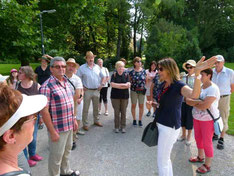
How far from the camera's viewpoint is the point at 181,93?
2.35 m

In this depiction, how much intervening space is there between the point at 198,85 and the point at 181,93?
23cm

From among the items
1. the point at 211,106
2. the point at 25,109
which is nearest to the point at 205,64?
the point at 211,106

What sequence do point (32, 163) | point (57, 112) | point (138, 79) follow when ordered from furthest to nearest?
point (138, 79), point (32, 163), point (57, 112)

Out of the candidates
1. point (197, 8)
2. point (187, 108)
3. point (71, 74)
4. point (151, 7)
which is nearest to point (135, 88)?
point (187, 108)

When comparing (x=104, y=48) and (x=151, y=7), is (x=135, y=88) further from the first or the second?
(x=104, y=48)

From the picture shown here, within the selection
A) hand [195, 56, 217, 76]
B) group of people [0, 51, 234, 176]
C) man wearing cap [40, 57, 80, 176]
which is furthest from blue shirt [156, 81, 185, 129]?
man wearing cap [40, 57, 80, 176]

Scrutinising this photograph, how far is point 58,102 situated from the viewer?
2482 mm

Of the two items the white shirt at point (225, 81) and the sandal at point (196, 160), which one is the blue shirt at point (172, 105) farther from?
the white shirt at point (225, 81)

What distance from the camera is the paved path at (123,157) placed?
3188mm

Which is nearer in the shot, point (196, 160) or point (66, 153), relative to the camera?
point (66, 153)

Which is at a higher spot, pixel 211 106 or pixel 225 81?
pixel 225 81

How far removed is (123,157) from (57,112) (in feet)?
6.03

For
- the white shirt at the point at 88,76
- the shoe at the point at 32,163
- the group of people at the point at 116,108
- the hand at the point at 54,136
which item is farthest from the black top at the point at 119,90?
the hand at the point at 54,136

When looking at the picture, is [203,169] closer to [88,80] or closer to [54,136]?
[54,136]
